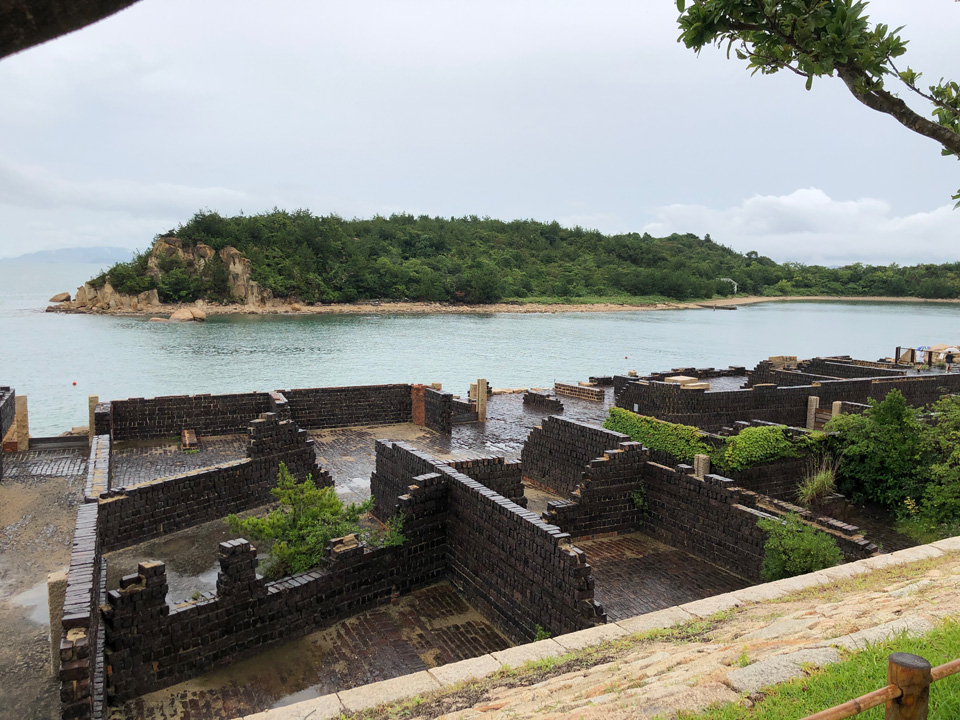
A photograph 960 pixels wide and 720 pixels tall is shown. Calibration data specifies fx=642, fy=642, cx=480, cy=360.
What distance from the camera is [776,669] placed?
13.9ft

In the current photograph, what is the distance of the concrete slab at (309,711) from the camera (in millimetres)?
4778

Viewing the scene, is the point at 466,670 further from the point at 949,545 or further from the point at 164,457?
the point at 164,457

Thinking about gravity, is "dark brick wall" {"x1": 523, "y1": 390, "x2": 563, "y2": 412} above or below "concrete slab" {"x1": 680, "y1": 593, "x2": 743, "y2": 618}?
below

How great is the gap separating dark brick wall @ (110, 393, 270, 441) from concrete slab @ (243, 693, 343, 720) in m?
13.2

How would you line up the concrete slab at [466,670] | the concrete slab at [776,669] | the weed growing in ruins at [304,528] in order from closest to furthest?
1. the concrete slab at [776,669]
2. the concrete slab at [466,670]
3. the weed growing in ruins at [304,528]

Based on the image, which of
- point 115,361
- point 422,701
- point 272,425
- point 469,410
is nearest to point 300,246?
point 115,361

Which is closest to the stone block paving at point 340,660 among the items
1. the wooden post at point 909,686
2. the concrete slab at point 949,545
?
the concrete slab at point 949,545

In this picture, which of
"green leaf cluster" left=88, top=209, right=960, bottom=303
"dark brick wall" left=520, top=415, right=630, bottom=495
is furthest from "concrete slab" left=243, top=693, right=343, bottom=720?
"green leaf cluster" left=88, top=209, right=960, bottom=303

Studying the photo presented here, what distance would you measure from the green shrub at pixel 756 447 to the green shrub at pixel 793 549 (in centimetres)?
295

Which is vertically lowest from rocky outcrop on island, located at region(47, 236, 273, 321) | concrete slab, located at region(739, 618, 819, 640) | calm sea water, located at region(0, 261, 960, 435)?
calm sea water, located at region(0, 261, 960, 435)

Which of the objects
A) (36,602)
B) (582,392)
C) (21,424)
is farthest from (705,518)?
(21,424)

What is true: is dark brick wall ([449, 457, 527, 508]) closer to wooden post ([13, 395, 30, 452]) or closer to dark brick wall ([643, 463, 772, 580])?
dark brick wall ([643, 463, 772, 580])

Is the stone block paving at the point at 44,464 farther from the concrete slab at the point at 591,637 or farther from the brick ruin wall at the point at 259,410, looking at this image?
the concrete slab at the point at 591,637

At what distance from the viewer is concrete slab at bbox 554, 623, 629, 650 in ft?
19.0
